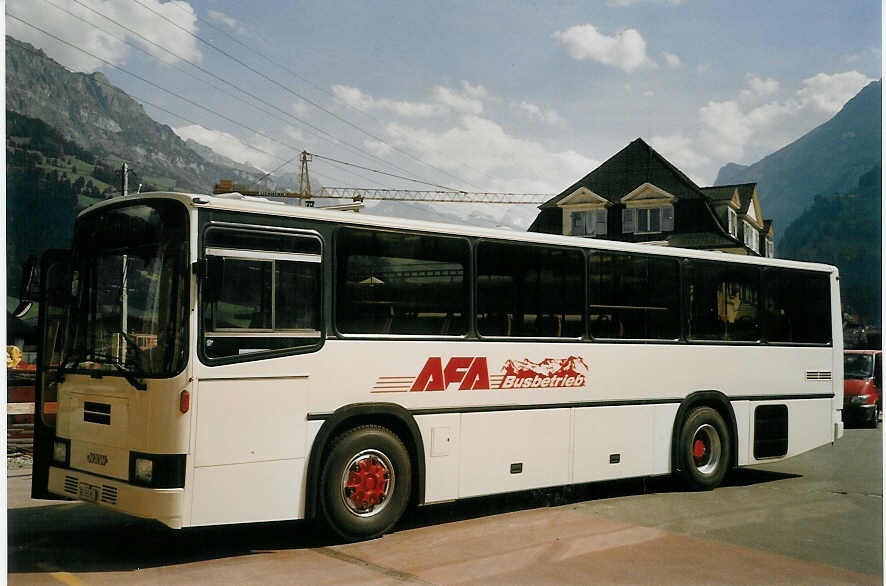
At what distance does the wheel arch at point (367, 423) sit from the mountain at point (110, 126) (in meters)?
20.7

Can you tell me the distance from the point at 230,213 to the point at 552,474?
4643 mm

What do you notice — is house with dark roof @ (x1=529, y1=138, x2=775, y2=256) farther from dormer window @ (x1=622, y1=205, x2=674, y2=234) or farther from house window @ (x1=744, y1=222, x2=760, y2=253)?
house window @ (x1=744, y1=222, x2=760, y2=253)

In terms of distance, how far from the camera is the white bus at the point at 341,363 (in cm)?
724

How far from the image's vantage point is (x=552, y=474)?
996cm

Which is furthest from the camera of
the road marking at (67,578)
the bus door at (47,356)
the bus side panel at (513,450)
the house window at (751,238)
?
the house window at (751,238)

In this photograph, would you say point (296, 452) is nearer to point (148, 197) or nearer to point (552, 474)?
point (148, 197)

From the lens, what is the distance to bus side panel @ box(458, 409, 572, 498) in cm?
914

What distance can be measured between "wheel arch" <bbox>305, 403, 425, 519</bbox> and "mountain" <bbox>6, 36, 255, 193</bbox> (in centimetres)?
2074

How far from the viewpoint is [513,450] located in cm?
954

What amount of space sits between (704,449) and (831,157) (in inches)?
275

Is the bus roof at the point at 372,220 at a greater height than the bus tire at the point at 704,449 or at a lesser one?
greater

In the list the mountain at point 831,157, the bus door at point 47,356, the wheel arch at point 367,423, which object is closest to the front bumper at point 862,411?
the mountain at point 831,157

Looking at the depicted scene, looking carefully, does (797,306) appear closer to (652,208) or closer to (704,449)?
(704,449)

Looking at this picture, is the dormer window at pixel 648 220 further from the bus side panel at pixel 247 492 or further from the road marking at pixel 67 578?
the road marking at pixel 67 578
